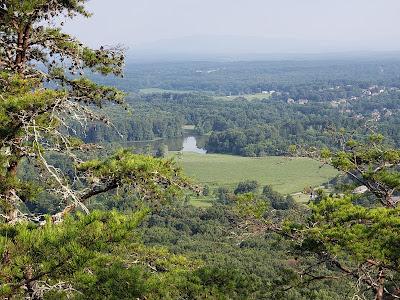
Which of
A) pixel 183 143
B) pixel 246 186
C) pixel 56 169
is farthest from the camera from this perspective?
pixel 183 143

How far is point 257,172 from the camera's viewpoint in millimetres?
61906

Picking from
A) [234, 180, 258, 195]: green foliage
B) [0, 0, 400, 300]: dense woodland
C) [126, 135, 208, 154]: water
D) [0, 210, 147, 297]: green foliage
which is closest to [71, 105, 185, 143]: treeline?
[126, 135, 208, 154]: water

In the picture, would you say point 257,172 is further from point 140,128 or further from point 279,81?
point 279,81

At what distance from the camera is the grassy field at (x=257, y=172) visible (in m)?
55.2

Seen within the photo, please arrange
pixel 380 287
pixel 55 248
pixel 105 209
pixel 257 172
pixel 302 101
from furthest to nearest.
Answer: pixel 302 101, pixel 257 172, pixel 105 209, pixel 380 287, pixel 55 248

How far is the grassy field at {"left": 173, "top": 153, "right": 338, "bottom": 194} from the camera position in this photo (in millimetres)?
55219

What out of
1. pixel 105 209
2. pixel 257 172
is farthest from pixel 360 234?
pixel 257 172

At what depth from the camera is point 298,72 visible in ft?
651

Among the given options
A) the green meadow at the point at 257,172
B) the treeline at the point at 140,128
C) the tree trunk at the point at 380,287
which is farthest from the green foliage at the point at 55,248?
the treeline at the point at 140,128

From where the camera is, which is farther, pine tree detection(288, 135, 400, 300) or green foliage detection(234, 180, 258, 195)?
green foliage detection(234, 180, 258, 195)

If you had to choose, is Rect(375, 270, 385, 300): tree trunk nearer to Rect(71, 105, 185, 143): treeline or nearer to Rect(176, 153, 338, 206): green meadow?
Rect(176, 153, 338, 206): green meadow

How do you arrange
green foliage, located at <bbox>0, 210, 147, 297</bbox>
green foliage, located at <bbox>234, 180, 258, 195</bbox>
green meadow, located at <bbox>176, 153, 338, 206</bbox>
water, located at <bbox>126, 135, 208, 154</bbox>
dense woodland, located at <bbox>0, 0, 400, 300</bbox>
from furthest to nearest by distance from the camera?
water, located at <bbox>126, 135, 208, 154</bbox> < green meadow, located at <bbox>176, 153, 338, 206</bbox> < green foliage, located at <bbox>234, 180, 258, 195</bbox> < dense woodland, located at <bbox>0, 0, 400, 300</bbox> < green foliage, located at <bbox>0, 210, 147, 297</bbox>

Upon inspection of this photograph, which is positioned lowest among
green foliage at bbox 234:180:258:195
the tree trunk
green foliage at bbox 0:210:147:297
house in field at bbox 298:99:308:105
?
green foliage at bbox 234:180:258:195

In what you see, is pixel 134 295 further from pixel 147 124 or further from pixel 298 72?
pixel 298 72
